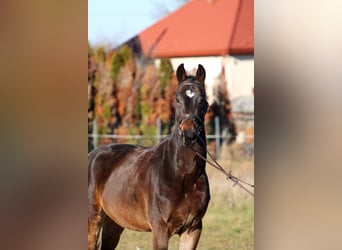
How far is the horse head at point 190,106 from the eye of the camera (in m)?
1.90

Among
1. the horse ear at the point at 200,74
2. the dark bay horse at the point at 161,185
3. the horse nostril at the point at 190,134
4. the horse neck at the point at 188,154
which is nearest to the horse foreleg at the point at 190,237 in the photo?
the dark bay horse at the point at 161,185

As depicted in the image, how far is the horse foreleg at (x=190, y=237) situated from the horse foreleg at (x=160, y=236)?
0.05 m

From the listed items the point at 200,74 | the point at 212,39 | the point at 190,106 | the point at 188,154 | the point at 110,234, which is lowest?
the point at 110,234

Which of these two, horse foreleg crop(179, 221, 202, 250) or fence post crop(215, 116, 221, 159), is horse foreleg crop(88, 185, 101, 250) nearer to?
horse foreleg crop(179, 221, 202, 250)

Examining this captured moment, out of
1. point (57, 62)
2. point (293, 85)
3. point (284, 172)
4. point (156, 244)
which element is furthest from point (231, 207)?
point (57, 62)

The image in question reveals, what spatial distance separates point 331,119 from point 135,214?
85 cm

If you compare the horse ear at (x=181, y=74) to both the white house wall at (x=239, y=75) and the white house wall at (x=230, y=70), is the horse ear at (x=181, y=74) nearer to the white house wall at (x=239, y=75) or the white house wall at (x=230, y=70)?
the white house wall at (x=230, y=70)

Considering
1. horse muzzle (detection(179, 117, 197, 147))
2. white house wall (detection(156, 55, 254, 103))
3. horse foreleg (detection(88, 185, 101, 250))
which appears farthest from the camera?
horse foreleg (detection(88, 185, 101, 250))

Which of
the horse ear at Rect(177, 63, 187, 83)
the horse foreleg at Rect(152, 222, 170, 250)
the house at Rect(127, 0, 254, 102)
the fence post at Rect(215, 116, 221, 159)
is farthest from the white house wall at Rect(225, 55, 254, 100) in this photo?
the horse foreleg at Rect(152, 222, 170, 250)

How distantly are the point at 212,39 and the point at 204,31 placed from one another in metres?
0.04

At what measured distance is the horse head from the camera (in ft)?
6.23

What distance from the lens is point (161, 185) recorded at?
201 centimetres

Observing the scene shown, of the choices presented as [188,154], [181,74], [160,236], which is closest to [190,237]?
[160,236]

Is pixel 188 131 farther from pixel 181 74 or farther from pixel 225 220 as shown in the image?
pixel 225 220
